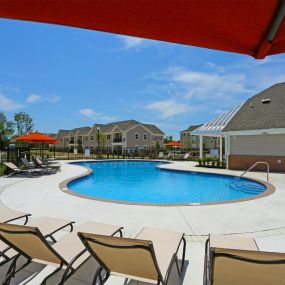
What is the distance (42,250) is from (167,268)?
5.29 ft

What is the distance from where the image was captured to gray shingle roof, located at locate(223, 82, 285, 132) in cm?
1769

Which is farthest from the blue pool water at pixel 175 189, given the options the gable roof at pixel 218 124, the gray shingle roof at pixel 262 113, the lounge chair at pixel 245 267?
the lounge chair at pixel 245 267

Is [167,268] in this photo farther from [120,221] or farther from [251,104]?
[251,104]

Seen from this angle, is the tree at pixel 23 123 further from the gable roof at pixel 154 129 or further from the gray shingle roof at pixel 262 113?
the gray shingle roof at pixel 262 113

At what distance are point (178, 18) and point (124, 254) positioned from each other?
7.90ft

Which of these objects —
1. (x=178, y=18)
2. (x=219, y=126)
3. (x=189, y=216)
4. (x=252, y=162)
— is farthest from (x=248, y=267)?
(x=219, y=126)

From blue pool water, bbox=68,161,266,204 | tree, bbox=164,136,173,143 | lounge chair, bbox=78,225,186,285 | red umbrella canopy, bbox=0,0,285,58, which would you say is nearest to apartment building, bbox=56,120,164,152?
tree, bbox=164,136,173,143

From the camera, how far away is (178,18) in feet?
6.77

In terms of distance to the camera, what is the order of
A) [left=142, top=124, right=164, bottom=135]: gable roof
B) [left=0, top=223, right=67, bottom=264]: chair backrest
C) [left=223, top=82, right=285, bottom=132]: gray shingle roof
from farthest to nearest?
[left=142, top=124, right=164, bottom=135]: gable roof → [left=223, top=82, right=285, bottom=132]: gray shingle roof → [left=0, top=223, right=67, bottom=264]: chair backrest

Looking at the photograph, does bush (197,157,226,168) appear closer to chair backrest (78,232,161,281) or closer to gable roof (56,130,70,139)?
chair backrest (78,232,161,281)

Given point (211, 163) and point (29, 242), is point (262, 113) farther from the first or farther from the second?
point (29, 242)

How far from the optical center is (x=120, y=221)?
6215 mm

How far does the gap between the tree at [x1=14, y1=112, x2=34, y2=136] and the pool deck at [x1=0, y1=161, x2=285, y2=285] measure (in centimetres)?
3306

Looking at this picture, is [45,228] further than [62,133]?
No
